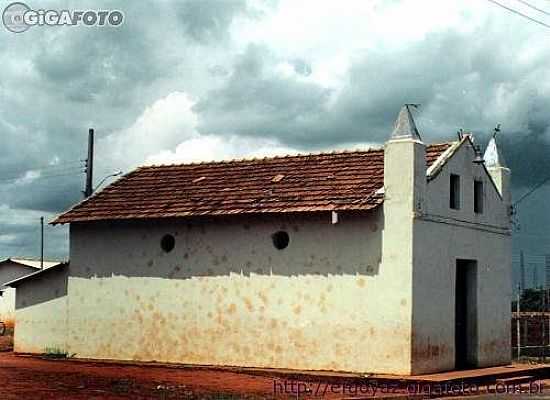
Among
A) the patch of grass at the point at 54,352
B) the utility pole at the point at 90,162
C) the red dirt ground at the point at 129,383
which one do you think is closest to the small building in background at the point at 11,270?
the utility pole at the point at 90,162

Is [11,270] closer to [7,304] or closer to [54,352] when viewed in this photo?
[7,304]

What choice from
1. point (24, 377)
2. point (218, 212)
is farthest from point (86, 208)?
point (24, 377)

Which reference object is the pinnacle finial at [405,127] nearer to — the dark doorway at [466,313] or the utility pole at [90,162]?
the dark doorway at [466,313]

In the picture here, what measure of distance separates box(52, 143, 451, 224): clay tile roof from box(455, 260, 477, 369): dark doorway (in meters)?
3.32

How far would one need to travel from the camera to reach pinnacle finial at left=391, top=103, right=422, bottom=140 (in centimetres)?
2122

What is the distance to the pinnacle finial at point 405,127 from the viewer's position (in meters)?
21.2

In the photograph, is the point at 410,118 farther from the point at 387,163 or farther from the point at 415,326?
the point at 415,326

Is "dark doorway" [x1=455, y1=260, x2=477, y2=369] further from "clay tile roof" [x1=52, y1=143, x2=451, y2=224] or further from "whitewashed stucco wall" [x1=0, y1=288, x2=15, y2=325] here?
"whitewashed stucco wall" [x1=0, y1=288, x2=15, y2=325]

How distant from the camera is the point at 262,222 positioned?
23.3m

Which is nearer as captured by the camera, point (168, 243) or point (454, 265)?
point (454, 265)

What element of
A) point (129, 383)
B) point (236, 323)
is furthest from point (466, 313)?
point (129, 383)

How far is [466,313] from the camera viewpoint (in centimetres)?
2383

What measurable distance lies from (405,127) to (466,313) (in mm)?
5756

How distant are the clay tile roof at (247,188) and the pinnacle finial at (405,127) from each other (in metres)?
1.41
